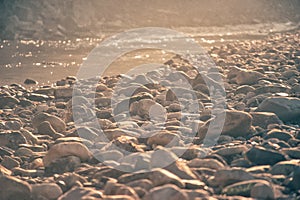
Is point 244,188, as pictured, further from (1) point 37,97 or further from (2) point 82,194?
(1) point 37,97

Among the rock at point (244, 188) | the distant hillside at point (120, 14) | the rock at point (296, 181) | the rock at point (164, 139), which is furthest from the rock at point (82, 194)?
the distant hillside at point (120, 14)

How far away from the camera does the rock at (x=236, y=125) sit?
6012 mm

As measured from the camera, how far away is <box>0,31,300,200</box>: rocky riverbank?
4.39 m

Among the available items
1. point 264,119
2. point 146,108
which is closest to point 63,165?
point 264,119

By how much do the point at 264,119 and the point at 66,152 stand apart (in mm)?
1968

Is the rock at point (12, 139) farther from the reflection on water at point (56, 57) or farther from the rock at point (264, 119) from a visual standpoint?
the reflection on water at point (56, 57)

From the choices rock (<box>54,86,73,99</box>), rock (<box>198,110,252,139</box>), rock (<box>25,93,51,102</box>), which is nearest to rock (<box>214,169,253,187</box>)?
rock (<box>198,110,252,139</box>)

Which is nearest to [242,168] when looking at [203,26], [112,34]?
[112,34]

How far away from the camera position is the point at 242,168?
4.68 meters

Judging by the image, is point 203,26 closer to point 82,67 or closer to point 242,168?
point 82,67

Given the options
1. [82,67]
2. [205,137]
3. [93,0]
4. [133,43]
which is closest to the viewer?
[205,137]

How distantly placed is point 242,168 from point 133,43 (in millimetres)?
16093

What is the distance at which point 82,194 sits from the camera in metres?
4.20

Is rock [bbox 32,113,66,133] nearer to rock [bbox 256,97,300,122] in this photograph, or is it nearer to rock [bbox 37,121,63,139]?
rock [bbox 37,121,63,139]
